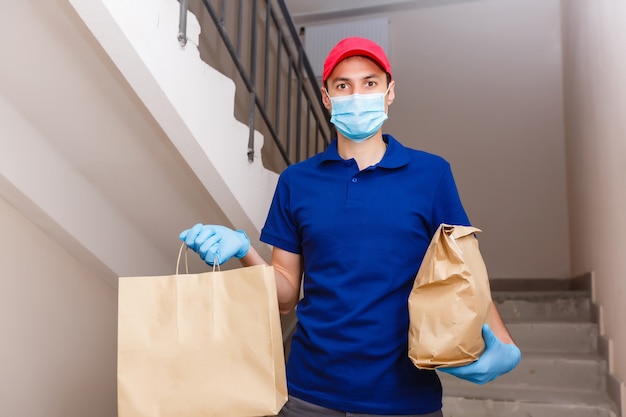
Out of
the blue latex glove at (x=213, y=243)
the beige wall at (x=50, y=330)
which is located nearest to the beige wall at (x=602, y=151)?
the blue latex glove at (x=213, y=243)

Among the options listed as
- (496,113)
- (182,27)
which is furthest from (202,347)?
(496,113)

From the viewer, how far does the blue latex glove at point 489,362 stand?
2.85ft

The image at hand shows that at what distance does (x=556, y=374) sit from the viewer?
1937 mm

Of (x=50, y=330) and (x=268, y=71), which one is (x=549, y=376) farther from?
(x=50, y=330)

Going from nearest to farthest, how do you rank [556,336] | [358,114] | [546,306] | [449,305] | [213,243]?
[449,305] → [213,243] → [358,114] → [556,336] → [546,306]

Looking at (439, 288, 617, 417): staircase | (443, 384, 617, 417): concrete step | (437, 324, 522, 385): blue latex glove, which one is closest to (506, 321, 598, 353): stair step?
(439, 288, 617, 417): staircase

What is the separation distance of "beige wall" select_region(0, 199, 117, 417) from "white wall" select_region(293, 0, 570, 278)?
2.37 m

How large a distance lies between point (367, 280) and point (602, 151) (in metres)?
Result: 1.40

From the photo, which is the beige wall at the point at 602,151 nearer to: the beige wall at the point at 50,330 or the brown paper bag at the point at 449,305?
the brown paper bag at the point at 449,305

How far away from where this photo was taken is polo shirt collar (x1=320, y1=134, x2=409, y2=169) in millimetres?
995

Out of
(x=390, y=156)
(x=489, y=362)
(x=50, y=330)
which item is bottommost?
(x=50, y=330)

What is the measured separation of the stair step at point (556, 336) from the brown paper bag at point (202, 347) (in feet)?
5.24

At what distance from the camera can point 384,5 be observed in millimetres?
3789

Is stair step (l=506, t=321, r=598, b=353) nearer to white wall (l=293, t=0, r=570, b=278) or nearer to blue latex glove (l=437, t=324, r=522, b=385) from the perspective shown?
white wall (l=293, t=0, r=570, b=278)
